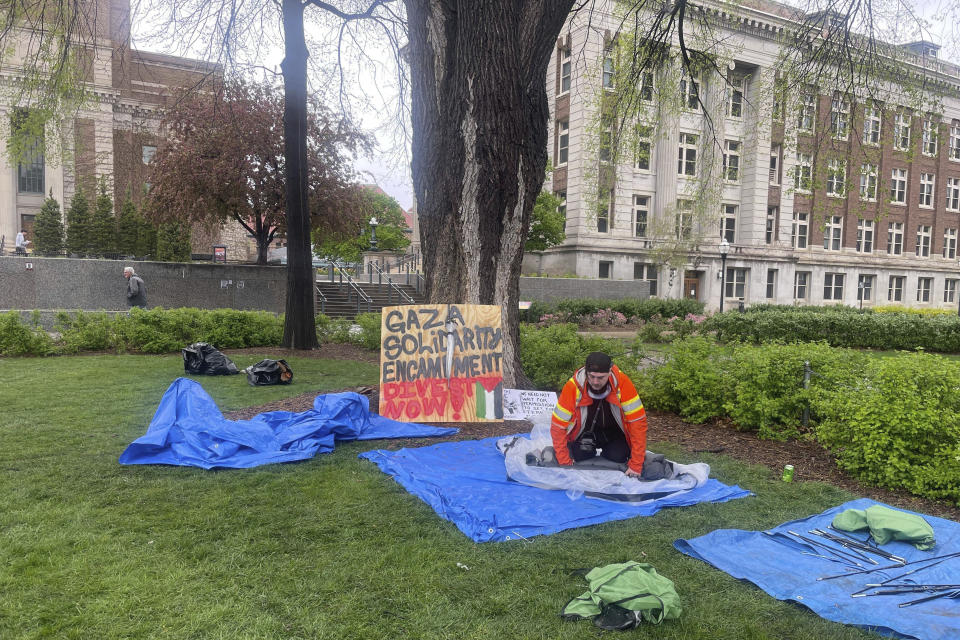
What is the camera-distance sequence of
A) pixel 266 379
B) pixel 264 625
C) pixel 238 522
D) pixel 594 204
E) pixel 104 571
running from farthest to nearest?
1. pixel 594 204
2. pixel 266 379
3. pixel 238 522
4. pixel 104 571
5. pixel 264 625

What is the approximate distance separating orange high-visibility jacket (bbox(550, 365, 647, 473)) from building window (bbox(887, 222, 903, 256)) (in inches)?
1926

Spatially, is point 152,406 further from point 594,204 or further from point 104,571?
point 594,204

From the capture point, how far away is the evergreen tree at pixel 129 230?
28.7m

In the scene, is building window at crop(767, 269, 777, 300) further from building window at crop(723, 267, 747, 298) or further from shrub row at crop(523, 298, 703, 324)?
shrub row at crop(523, 298, 703, 324)

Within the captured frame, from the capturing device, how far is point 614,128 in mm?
11797

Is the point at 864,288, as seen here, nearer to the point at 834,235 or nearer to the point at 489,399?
the point at 834,235

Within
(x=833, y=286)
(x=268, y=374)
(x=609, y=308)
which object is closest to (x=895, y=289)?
(x=833, y=286)

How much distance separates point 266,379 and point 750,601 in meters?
8.27

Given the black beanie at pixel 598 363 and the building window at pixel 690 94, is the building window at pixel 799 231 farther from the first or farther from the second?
the black beanie at pixel 598 363

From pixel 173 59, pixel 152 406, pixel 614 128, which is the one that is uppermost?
pixel 173 59

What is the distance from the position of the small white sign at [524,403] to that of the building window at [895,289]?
46479mm

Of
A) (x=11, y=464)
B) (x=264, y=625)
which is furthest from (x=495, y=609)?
(x=11, y=464)

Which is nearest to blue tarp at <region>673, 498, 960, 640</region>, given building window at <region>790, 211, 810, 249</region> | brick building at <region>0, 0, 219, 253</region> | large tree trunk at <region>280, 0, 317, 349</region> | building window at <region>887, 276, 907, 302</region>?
large tree trunk at <region>280, 0, 317, 349</region>

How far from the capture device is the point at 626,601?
2947mm
